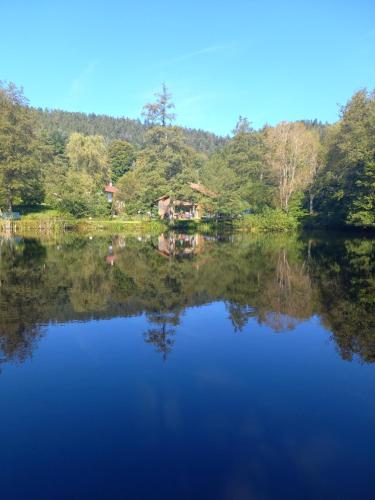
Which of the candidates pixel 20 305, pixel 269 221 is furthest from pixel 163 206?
pixel 20 305

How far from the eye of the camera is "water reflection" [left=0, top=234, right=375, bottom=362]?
12.0 m

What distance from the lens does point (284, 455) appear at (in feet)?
19.8

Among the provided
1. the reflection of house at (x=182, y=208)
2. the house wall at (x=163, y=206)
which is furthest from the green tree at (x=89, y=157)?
the reflection of house at (x=182, y=208)

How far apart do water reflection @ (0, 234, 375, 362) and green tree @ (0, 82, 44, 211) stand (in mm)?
32035

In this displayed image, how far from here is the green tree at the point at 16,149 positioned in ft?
182

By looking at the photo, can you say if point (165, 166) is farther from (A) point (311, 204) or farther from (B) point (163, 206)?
(A) point (311, 204)

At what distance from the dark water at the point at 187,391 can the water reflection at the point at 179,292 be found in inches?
3.8

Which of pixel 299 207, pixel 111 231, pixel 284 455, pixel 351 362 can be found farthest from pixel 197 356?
pixel 299 207

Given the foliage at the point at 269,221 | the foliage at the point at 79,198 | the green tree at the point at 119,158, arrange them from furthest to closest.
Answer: the green tree at the point at 119,158
the foliage at the point at 269,221
the foliage at the point at 79,198

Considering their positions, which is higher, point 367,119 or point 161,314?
point 367,119

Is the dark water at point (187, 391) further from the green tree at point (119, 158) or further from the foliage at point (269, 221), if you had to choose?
the green tree at point (119, 158)

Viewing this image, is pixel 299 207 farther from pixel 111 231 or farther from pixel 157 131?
pixel 111 231

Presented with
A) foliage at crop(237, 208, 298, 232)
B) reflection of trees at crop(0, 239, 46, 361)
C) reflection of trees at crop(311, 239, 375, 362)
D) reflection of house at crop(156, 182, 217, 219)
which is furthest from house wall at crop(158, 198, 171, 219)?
reflection of trees at crop(0, 239, 46, 361)

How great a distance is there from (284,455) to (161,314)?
26.5 feet
